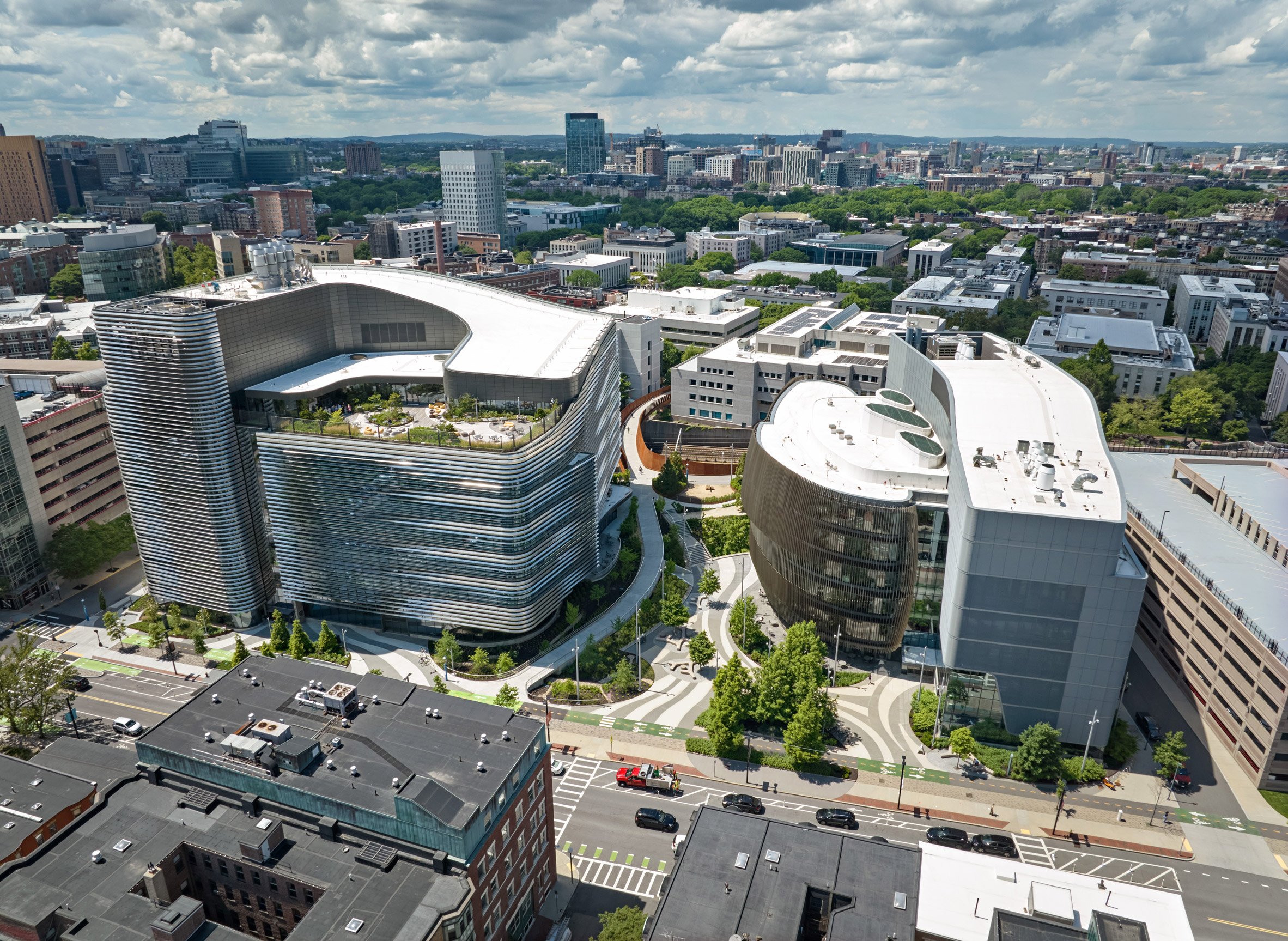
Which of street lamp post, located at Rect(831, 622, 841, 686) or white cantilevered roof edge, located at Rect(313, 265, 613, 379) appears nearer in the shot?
street lamp post, located at Rect(831, 622, 841, 686)

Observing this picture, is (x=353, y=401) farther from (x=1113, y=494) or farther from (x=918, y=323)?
(x=918, y=323)

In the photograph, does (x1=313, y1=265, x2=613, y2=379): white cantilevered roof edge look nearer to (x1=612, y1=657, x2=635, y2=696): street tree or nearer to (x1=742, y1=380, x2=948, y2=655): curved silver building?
(x1=742, y1=380, x2=948, y2=655): curved silver building

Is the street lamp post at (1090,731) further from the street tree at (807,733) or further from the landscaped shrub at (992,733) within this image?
the street tree at (807,733)

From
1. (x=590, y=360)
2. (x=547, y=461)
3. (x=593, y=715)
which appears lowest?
(x=593, y=715)

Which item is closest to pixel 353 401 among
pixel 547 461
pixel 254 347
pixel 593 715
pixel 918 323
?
pixel 254 347

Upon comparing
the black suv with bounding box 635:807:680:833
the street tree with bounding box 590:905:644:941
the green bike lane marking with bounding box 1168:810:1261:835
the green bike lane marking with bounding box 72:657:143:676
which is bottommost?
the green bike lane marking with bounding box 72:657:143:676

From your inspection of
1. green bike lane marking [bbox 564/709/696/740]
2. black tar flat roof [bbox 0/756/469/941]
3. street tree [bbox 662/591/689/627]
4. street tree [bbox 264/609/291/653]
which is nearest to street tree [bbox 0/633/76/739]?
street tree [bbox 264/609/291/653]

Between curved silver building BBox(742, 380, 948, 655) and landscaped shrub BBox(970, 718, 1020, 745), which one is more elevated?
curved silver building BBox(742, 380, 948, 655)
